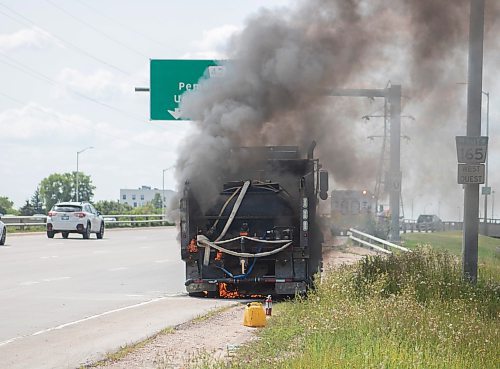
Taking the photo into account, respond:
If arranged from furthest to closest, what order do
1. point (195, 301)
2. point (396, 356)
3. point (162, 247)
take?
point (162, 247), point (195, 301), point (396, 356)

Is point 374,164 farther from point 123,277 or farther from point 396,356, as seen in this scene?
point 396,356

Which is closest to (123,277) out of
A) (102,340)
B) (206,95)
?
(206,95)

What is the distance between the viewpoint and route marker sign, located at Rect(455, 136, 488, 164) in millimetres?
14586

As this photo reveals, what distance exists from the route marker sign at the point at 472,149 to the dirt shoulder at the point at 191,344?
4.59 meters

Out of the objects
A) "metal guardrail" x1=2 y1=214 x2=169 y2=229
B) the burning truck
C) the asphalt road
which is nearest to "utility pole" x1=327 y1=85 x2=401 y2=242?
the burning truck

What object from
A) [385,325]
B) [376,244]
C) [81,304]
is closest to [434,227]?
[376,244]

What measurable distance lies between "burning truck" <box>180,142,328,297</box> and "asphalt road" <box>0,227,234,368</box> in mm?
670

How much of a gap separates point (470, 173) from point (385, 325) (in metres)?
5.46

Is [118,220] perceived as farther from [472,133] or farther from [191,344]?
[191,344]

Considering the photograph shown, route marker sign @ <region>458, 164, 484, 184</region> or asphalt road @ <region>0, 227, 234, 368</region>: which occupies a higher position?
route marker sign @ <region>458, 164, 484, 184</region>

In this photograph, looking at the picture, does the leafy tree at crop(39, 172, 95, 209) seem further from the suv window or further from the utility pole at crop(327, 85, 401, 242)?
the utility pole at crop(327, 85, 401, 242)

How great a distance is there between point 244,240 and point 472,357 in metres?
7.50

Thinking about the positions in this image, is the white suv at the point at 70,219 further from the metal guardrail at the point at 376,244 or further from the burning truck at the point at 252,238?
the burning truck at the point at 252,238

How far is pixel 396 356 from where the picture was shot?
7.90 m
